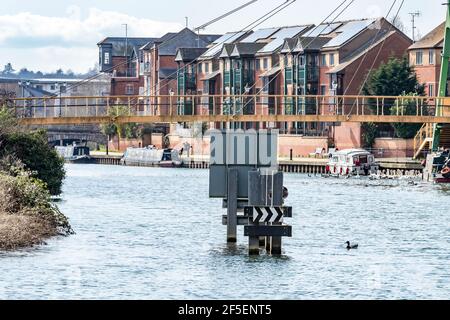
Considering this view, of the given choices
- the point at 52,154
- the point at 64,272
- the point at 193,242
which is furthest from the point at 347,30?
the point at 64,272

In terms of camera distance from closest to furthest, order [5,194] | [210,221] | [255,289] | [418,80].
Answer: [255,289]
[5,194]
[210,221]
[418,80]

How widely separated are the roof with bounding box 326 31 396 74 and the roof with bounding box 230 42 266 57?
53.8 feet

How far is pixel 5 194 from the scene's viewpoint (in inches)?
1919

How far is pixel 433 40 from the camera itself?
125312 mm

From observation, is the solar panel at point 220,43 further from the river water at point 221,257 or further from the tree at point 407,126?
the river water at point 221,257

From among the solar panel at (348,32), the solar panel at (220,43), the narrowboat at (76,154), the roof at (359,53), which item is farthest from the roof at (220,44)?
the roof at (359,53)

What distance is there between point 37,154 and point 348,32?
71.7 metres

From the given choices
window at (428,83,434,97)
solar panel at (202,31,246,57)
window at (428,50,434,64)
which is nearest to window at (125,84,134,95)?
solar panel at (202,31,246,57)

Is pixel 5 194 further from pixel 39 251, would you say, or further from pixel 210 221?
pixel 210 221

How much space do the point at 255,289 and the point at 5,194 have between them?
12.0 metres

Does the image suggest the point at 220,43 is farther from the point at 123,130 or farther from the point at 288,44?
the point at 288,44

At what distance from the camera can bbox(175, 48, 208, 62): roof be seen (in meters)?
163

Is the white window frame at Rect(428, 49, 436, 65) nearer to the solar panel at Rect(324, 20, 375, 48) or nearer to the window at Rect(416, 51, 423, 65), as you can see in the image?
the window at Rect(416, 51, 423, 65)

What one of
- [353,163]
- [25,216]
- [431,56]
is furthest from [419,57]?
[25,216]
